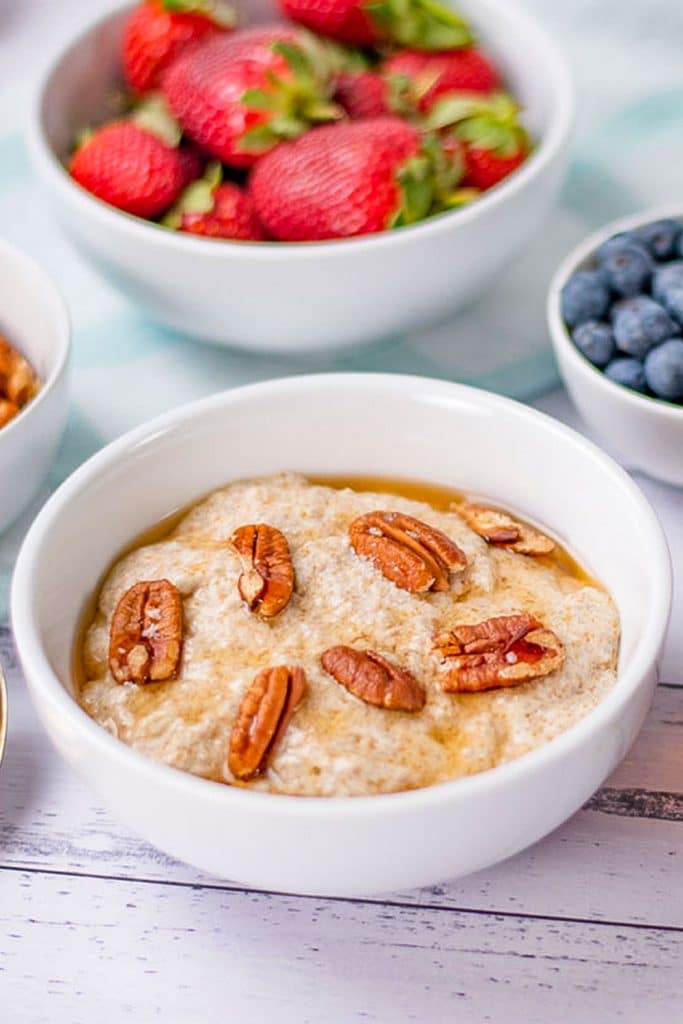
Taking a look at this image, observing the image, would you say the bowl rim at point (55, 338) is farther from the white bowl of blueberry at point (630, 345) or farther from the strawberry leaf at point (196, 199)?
the white bowl of blueberry at point (630, 345)

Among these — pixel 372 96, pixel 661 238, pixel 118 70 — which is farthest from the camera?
pixel 118 70

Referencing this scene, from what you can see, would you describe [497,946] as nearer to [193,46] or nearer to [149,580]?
[149,580]

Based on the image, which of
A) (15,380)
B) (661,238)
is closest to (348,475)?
(15,380)

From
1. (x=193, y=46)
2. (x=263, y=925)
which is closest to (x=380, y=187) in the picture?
(x=193, y=46)

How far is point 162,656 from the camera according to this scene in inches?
46.2

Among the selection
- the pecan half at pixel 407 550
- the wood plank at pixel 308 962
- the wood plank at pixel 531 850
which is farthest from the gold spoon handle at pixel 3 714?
the pecan half at pixel 407 550

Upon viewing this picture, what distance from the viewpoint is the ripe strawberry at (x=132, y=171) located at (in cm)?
168

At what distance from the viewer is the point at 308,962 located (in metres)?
1.11

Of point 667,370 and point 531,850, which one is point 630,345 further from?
point 531,850

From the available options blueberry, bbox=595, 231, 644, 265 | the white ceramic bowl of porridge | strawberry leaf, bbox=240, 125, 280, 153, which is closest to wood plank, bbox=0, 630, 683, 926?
the white ceramic bowl of porridge

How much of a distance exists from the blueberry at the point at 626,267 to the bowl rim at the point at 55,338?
0.63m

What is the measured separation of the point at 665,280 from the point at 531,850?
694 millimetres

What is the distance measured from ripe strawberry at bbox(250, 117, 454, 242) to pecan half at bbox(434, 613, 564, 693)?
0.61 meters

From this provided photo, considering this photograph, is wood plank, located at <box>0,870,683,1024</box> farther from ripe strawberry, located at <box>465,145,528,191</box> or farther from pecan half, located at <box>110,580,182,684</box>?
ripe strawberry, located at <box>465,145,528,191</box>
